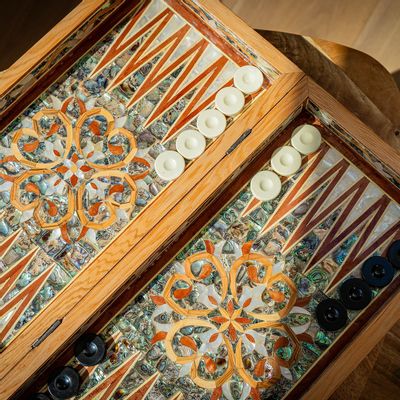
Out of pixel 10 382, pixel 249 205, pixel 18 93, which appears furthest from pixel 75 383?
pixel 18 93

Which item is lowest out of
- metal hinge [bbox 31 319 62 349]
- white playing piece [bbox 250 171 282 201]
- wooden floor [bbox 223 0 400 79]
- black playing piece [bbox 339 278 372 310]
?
metal hinge [bbox 31 319 62 349]

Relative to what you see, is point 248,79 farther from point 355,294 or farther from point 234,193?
point 355,294

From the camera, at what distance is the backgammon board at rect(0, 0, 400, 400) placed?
2.51 meters

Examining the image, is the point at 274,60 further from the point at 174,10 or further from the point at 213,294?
the point at 213,294

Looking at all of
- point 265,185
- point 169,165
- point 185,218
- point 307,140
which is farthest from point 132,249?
point 307,140

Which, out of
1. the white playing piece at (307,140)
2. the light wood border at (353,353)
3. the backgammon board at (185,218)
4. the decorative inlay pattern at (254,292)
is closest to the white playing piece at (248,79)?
the backgammon board at (185,218)

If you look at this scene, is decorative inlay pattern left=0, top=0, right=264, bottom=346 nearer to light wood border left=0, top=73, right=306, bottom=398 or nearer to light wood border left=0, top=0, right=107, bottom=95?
light wood border left=0, top=73, right=306, bottom=398

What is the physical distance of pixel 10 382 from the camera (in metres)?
2.37

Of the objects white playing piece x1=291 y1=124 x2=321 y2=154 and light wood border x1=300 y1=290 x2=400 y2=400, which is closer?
light wood border x1=300 y1=290 x2=400 y2=400

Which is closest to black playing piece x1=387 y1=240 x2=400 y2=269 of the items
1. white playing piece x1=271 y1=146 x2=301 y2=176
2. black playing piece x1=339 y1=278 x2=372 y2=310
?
black playing piece x1=339 y1=278 x2=372 y2=310

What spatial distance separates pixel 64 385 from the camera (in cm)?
249

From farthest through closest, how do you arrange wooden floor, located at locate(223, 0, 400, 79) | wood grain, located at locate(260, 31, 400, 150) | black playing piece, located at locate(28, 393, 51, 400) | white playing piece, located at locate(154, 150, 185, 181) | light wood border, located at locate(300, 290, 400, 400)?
wooden floor, located at locate(223, 0, 400, 79) → wood grain, located at locate(260, 31, 400, 150) → white playing piece, located at locate(154, 150, 185, 181) → black playing piece, located at locate(28, 393, 51, 400) → light wood border, located at locate(300, 290, 400, 400)

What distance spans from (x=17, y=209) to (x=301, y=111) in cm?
116

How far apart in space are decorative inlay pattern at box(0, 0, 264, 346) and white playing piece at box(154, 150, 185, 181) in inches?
1.5
